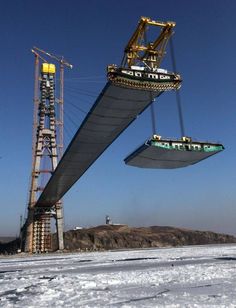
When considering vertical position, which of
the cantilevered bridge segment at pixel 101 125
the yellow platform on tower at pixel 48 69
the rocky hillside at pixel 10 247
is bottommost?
the rocky hillside at pixel 10 247

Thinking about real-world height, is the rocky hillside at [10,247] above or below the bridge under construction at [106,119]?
below

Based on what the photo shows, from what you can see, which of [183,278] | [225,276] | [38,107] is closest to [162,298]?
[183,278]

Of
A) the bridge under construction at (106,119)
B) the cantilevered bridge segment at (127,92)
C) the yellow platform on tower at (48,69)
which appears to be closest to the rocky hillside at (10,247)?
the bridge under construction at (106,119)

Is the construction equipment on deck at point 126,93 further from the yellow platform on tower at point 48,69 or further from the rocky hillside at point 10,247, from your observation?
the rocky hillside at point 10,247

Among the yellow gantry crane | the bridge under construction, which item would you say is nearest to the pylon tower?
the bridge under construction

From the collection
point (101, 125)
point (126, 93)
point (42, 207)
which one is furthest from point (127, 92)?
point (42, 207)

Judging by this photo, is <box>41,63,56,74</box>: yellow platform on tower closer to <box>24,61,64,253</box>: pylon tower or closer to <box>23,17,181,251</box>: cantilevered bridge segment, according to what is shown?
<box>24,61,64,253</box>: pylon tower

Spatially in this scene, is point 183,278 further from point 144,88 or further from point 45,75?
point 45,75
